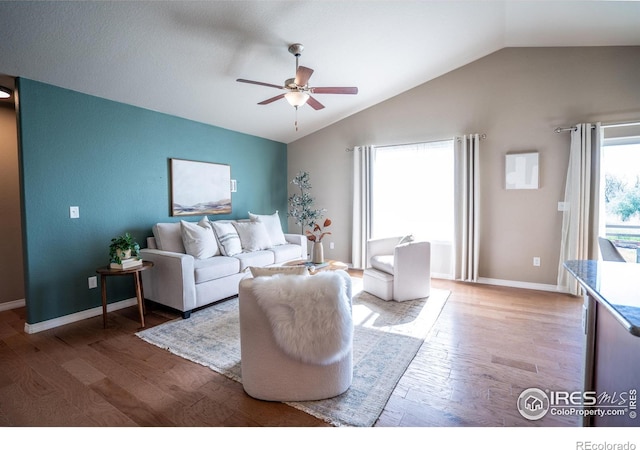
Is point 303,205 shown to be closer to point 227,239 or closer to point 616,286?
point 227,239

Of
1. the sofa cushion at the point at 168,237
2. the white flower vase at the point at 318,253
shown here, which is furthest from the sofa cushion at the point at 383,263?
the sofa cushion at the point at 168,237

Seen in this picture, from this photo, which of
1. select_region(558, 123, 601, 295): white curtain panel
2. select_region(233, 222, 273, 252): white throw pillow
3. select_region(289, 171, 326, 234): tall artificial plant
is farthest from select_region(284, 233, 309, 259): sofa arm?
select_region(558, 123, 601, 295): white curtain panel

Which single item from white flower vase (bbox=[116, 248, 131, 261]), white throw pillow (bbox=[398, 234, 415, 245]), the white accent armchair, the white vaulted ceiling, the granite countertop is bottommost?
the white accent armchair

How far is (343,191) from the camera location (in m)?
5.30

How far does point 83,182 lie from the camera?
121 inches

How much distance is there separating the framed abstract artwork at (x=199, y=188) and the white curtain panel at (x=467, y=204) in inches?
138

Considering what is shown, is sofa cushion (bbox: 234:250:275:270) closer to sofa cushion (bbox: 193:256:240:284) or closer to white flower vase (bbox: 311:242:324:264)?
sofa cushion (bbox: 193:256:240:284)

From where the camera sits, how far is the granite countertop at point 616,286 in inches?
34.2

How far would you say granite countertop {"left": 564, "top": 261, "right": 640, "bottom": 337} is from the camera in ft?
2.85

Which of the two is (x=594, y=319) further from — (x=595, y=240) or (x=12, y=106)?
(x=12, y=106)

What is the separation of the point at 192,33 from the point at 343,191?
3.29 meters

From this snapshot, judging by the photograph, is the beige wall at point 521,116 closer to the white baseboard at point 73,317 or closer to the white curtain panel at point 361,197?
the white curtain panel at point 361,197

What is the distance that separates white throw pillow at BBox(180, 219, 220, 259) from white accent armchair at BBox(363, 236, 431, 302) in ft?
6.57
